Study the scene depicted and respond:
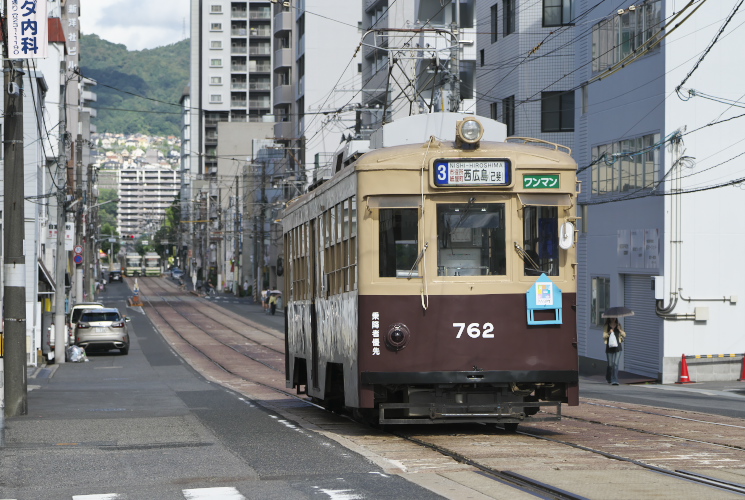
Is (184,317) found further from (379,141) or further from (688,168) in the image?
(379,141)

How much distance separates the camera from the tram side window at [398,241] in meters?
12.7

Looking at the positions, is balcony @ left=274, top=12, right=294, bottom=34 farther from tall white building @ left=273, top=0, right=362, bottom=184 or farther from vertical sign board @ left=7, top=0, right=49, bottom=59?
vertical sign board @ left=7, top=0, right=49, bottom=59

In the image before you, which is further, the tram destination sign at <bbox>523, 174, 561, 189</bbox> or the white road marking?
the tram destination sign at <bbox>523, 174, 561, 189</bbox>

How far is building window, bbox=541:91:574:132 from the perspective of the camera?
4038 cm

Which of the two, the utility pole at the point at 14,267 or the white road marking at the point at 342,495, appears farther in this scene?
the utility pole at the point at 14,267

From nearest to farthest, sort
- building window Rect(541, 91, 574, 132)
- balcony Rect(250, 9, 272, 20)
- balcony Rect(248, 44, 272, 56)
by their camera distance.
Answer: building window Rect(541, 91, 574, 132) < balcony Rect(250, 9, 272, 20) < balcony Rect(248, 44, 272, 56)

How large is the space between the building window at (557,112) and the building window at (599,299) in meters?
7.40

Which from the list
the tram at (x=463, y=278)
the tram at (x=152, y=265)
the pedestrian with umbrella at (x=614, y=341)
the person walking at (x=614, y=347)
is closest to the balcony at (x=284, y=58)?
the pedestrian with umbrella at (x=614, y=341)

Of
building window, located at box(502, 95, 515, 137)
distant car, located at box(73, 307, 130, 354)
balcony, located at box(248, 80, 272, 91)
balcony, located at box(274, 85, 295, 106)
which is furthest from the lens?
balcony, located at box(248, 80, 272, 91)

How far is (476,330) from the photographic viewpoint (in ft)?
41.7

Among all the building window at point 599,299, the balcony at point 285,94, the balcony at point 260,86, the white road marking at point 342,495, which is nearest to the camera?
the white road marking at point 342,495

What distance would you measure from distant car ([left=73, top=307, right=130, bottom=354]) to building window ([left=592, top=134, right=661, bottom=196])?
1922 centimetres

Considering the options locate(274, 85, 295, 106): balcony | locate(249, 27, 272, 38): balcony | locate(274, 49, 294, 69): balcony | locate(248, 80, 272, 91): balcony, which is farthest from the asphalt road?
locate(248, 80, 272, 91): balcony

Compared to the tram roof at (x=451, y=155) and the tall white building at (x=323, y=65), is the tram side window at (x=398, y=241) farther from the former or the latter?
the tall white building at (x=323, y=65)
